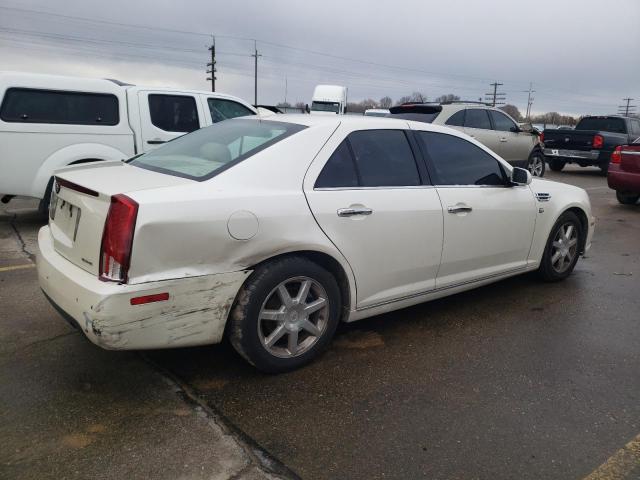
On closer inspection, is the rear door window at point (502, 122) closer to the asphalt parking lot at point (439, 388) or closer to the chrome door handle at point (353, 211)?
the asphalt parking lot at point (439, 388)

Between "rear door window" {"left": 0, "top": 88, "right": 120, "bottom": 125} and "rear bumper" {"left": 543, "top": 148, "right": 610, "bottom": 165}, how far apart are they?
37.1ft

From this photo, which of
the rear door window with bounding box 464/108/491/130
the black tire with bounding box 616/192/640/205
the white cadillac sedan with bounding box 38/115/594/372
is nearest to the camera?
the white cadillac sedan with bounding box 38/115/594/372

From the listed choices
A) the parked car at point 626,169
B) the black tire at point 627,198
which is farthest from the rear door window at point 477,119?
the black tire at point 627,198

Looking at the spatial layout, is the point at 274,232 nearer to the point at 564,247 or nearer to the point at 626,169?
the point at 564,247

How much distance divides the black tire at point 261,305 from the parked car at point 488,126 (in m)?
6.95

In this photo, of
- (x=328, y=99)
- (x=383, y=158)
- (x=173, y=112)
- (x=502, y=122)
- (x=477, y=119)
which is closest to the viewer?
(x=383, y=158)

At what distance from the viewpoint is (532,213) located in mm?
4449

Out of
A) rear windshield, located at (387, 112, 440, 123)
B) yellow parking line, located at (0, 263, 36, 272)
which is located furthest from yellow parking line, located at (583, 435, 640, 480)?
rear windshield, located at (387, 112, 440, 123)

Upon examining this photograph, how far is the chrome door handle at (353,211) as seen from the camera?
3170 mm

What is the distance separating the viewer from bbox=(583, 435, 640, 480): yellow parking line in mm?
2330

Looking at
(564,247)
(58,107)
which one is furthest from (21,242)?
(564,247)

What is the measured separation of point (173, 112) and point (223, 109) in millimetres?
845

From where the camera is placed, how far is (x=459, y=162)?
4.05m

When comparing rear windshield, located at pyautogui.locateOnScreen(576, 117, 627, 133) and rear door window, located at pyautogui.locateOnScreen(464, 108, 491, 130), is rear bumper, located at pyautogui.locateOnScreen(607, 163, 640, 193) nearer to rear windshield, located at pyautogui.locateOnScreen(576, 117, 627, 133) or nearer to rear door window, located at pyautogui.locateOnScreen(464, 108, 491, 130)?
rear door window, located at pyautogui.locateOnScreen(464, 108, 491, 130)
